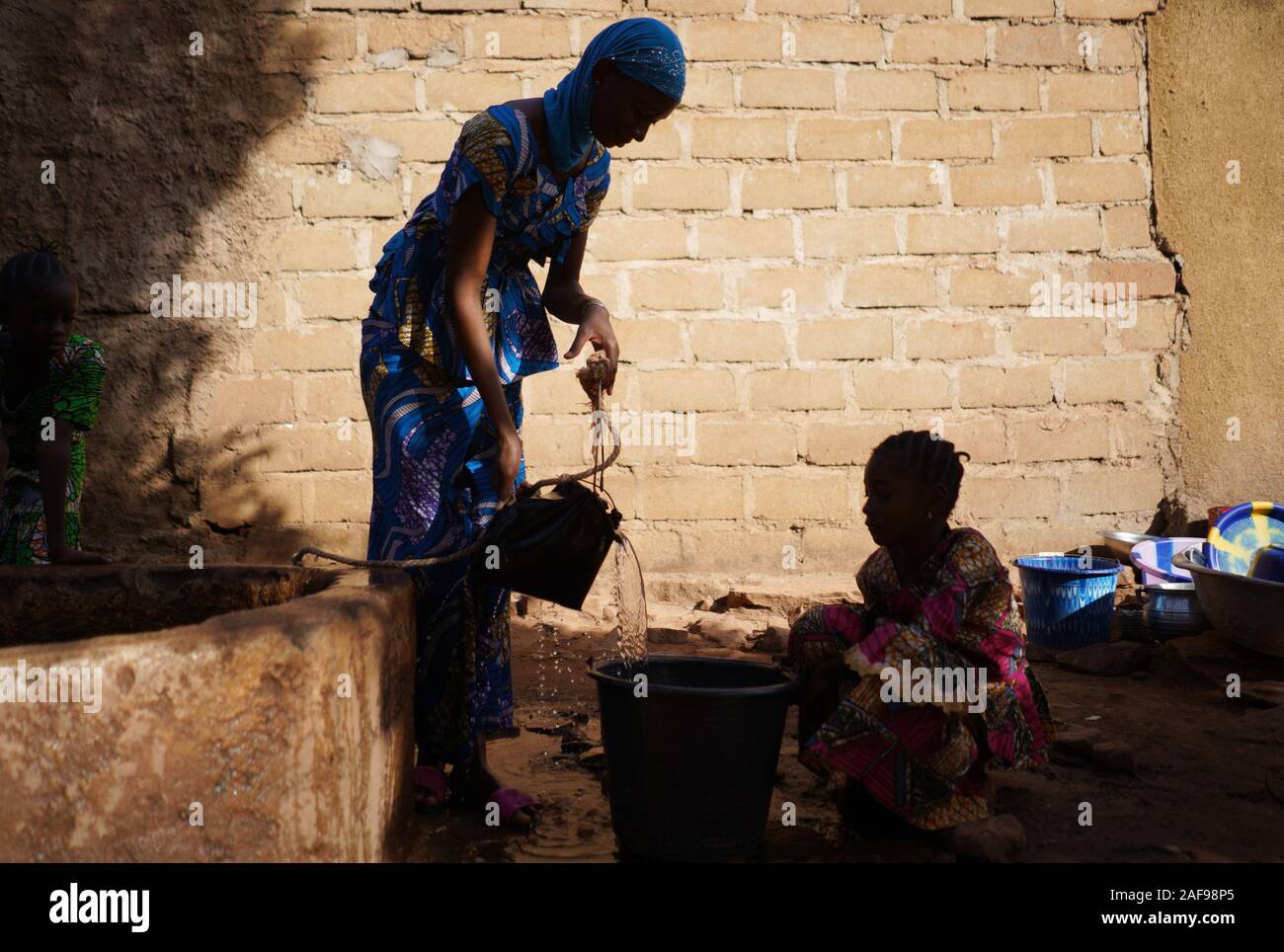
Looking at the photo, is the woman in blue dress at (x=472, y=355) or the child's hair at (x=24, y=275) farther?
the child's hair at (x=24, y=275)

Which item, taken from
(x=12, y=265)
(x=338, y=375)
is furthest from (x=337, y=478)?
(x=12, y=265)

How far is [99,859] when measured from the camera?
162 centimetres

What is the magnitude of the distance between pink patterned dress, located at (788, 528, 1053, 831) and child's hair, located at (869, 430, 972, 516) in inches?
5.5

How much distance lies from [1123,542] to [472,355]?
12.8 feet

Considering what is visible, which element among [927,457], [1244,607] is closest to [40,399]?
[927,457]

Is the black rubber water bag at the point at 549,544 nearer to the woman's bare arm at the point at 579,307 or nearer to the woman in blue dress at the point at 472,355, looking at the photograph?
the woman in blue dress at the point at 472,355

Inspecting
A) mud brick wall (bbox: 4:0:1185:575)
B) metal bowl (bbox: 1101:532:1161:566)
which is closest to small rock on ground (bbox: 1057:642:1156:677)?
metal bowl (bbox: 1101:532:1161:566)

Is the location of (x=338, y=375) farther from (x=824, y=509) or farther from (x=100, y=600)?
(x=100, y=600)

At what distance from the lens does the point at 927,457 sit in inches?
105

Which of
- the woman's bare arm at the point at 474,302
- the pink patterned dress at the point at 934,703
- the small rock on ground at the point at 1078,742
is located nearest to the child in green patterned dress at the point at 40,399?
the woman's bare arm at the point at 474,302

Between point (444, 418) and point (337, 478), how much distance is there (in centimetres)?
268

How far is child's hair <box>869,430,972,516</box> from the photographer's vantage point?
266 cm

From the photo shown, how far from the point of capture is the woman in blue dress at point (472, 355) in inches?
100

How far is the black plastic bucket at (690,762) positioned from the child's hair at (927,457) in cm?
60
